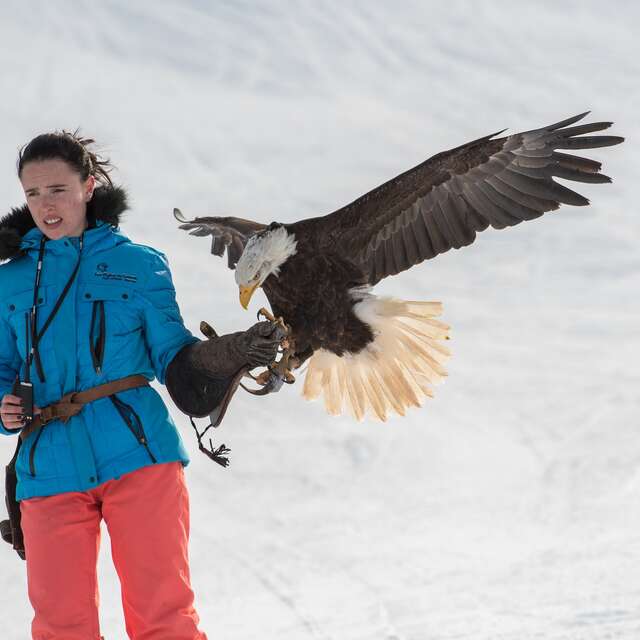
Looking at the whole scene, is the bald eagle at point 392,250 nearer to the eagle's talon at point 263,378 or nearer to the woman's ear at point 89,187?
the eagle's talon at point 263,378

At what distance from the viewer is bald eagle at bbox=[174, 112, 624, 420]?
4.15m

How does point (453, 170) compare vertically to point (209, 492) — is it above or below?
above

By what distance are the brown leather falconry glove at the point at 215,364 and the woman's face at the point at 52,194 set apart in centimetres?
43

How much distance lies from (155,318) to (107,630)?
2.48m

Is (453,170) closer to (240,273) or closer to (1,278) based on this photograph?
(240,273)

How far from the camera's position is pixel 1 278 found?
2.57 meters

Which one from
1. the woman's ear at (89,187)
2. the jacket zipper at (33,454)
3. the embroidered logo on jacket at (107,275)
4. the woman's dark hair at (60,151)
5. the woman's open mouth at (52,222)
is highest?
the woman's dark hair at (60,151)

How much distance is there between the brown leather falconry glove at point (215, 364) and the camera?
8.46 feet

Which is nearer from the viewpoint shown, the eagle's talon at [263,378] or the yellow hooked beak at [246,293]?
the eagle's talon at [263,378]

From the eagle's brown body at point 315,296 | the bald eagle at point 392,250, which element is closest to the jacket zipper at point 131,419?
the bald eagle at point 392,250

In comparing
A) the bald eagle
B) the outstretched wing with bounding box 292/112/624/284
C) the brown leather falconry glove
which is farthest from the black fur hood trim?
the outstretched wing with bounding box 292/112/624/284

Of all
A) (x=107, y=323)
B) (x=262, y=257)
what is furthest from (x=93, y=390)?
(x=262, y=257)

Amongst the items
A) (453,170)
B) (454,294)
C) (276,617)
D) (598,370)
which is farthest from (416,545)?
(454,294)

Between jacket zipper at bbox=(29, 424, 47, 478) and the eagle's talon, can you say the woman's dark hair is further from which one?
the eagle's talon
